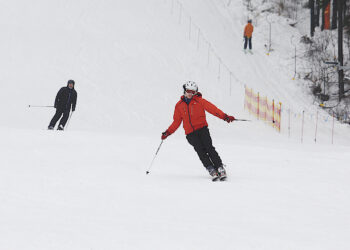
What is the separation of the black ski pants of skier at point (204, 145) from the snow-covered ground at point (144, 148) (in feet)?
0.97

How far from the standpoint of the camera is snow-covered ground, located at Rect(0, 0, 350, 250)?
386 cm

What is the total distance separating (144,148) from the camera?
941cm

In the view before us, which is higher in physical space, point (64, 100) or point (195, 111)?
point (64, 100)

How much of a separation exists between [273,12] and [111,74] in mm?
16379

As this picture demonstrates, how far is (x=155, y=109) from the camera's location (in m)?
16.2

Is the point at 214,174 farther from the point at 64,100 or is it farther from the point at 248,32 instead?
the point at 248,32

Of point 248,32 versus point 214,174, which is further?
point 248,32

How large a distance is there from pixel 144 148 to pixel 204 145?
291 centimetres

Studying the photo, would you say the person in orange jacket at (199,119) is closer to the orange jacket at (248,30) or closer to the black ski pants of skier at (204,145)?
the black ski pants of skier at (204,145)

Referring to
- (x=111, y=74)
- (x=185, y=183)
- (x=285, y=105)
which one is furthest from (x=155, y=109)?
(x=185, y=183)

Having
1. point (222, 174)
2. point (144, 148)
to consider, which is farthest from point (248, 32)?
point (222, 174)

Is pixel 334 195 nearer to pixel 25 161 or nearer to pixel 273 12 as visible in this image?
pixel 25 161

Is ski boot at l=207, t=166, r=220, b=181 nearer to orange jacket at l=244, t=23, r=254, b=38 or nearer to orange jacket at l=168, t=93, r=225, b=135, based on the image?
orange jacket at l=168, t=93, r=225, b=135

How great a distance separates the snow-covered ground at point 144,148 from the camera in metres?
3.86
